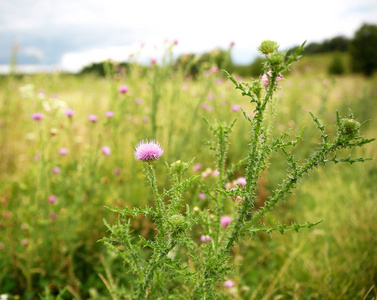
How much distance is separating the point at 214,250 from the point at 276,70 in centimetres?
69

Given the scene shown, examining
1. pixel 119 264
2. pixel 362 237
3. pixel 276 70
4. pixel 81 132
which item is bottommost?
pixel 119 264

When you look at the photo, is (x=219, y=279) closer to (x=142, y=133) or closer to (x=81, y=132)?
(x=142, y=133)

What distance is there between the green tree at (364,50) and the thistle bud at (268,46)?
1157 inches

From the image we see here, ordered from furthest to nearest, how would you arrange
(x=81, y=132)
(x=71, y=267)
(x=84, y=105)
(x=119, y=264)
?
(x=84, y=105)
(x=81, y=132)
(x=119, y=264)
(x=71, y=267)

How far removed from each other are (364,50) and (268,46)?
31.2m

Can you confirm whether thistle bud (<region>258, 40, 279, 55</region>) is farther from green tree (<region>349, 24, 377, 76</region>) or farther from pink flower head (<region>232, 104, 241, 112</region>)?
green tree (<region>349, 24, 377, 76</region>)

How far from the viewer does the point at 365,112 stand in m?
5.98

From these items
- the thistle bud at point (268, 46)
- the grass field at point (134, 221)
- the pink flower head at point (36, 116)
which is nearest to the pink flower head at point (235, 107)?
the grass field at point (134, 221)

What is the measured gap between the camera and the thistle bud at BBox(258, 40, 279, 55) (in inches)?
35.4

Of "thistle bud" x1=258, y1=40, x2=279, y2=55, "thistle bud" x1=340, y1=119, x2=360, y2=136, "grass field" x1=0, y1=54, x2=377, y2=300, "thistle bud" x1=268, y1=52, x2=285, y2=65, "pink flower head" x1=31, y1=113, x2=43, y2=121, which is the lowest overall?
"grass field" x1=0, y1=54, x2=377, y2=300

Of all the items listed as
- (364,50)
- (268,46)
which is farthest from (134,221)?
(364,50)

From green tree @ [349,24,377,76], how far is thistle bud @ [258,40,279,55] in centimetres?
2939

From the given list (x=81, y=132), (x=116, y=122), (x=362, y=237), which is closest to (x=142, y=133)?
(x=116, y=122)

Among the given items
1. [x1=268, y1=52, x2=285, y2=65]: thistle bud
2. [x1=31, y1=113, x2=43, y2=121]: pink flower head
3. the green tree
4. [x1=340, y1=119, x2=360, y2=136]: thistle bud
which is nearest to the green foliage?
the green tree
